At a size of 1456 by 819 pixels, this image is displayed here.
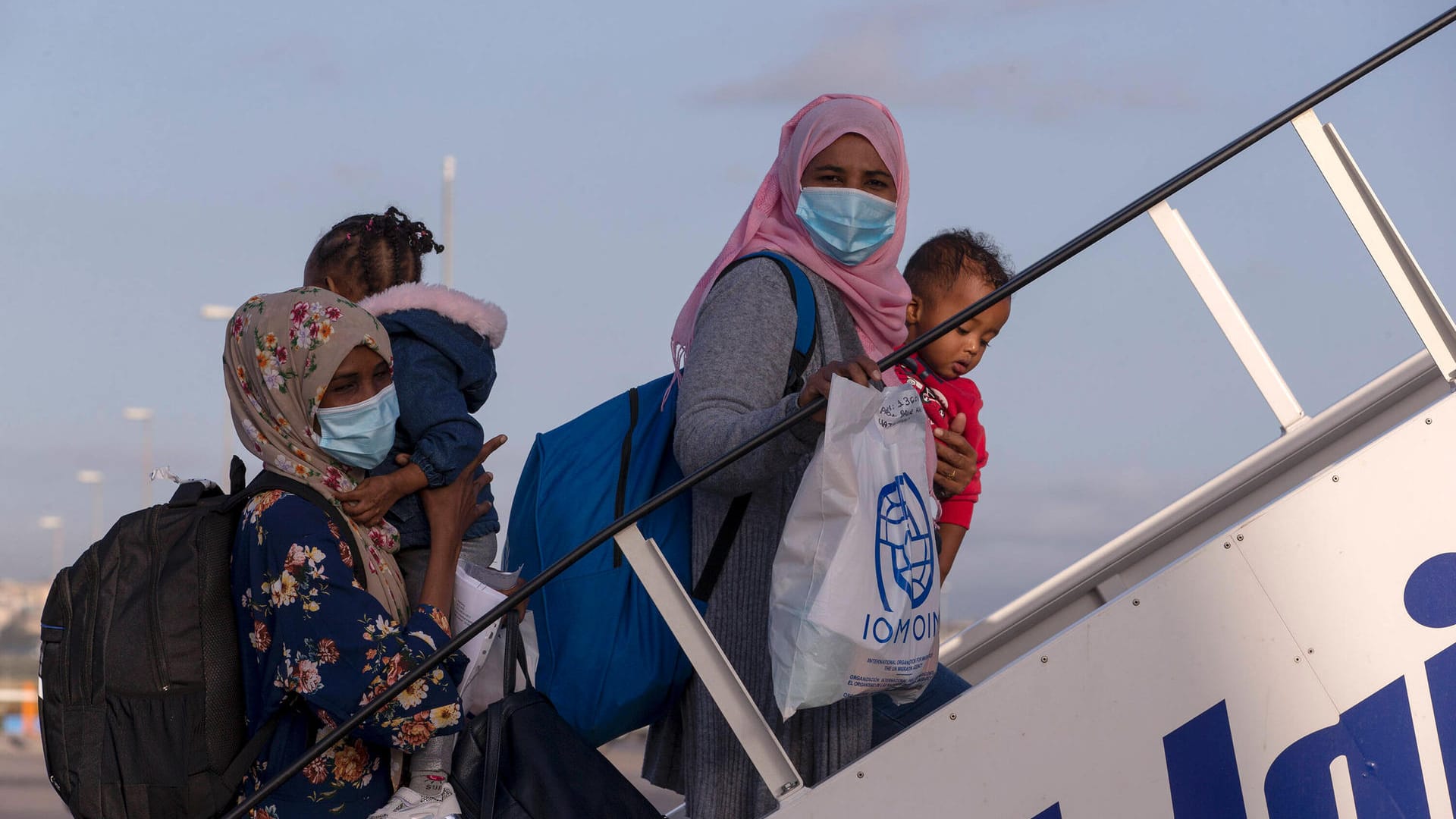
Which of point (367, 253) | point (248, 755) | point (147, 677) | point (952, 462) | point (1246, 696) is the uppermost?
point (367, 253)

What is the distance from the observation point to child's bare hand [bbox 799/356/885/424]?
7.91 feet

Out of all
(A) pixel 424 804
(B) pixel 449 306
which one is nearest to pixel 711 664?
(A) pixel 424 804

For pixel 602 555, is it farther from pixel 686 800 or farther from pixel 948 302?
pixel 948 302

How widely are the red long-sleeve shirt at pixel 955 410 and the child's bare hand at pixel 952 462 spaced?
0.79 feet

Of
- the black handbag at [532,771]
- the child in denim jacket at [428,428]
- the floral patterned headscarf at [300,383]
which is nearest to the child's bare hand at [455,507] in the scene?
the child in denim jacket at [428,428]

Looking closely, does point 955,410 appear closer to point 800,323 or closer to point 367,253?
point 800,323

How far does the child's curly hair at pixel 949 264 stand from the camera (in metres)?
3.85

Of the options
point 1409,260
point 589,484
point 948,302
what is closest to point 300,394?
point 589,484

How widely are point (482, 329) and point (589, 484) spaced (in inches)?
22.3

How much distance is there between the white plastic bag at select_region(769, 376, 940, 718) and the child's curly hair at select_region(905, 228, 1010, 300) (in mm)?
1463

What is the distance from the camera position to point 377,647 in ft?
8.29

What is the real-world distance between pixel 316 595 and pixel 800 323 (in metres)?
1.03

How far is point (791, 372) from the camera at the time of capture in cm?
272

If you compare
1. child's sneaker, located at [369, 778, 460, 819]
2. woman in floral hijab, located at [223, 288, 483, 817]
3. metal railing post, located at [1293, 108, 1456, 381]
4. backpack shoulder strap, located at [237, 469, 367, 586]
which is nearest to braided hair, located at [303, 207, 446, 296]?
woman in floral hijab, located at [223, 288, 483, 817]
